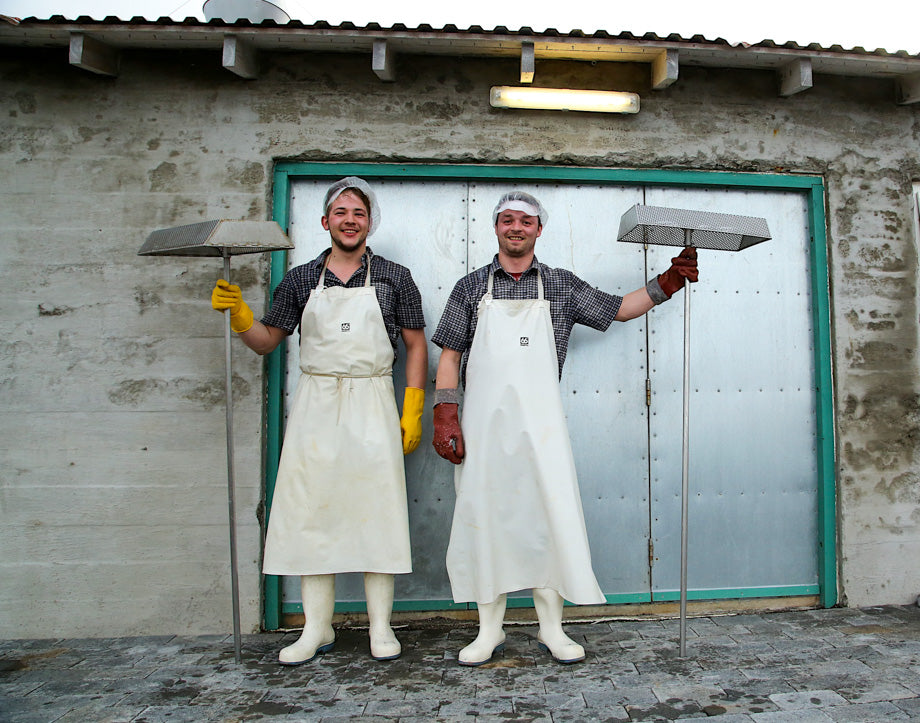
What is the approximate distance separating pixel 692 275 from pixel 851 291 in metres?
1.34

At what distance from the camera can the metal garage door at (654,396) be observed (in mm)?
3756

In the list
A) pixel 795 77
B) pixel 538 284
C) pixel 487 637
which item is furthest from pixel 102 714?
pixel 795 77

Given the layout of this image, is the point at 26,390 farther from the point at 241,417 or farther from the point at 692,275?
the point at 692,275

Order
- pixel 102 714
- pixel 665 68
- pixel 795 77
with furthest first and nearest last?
pixel 795 77 < pixel 665 68 < pixel 102 714

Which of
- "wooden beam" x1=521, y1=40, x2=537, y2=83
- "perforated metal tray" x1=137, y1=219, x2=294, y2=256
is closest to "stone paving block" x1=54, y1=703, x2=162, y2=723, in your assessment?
Result: "perforated metal tray" x1=137, y1=219, x2=294, y2=256

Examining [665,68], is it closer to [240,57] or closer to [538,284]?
[538,284]

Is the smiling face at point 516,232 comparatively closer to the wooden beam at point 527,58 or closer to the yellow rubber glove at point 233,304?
the wooden beam at point 527,58

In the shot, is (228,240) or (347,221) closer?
(228,240)

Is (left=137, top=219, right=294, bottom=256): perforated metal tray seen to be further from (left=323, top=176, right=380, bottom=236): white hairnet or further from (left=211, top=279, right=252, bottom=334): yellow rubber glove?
(left=323, top=176, right=380, bottom=236): white hairnet

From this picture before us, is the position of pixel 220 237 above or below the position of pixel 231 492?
above

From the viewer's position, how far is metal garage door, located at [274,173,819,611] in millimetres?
3756

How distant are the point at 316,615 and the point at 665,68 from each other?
11.2ft

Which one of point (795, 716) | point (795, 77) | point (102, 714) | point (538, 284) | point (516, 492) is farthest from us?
point (795, 77)

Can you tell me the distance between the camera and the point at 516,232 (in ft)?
10.6
